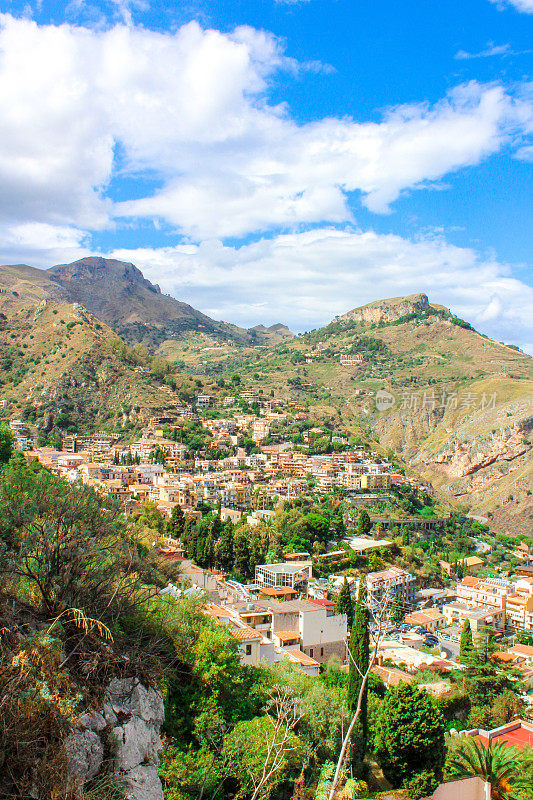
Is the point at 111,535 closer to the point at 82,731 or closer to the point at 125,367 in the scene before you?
the point at 82,731

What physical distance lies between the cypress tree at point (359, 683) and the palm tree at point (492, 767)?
2.08m

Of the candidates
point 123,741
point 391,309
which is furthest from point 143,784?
point 391,309

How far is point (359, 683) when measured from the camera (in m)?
15.1

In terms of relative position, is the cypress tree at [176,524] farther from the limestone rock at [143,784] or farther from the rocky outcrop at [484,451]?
the rocky outcrop at [484,451]

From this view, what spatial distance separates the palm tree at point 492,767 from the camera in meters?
12.6

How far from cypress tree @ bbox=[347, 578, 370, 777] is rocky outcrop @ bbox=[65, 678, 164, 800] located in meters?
5.97

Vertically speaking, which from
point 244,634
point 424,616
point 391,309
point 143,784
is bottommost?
point 424,616

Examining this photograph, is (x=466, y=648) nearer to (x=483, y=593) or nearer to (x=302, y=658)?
(x=302, y=658)

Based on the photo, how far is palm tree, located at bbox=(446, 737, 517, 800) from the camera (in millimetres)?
12602

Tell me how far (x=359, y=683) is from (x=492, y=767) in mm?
3526

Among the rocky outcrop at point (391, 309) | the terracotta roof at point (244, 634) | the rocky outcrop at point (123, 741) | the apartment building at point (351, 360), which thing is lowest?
the terracotta roof at point (244, 634)

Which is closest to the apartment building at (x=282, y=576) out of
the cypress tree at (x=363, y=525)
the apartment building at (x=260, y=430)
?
the cypress tree at (x=363, y=525)

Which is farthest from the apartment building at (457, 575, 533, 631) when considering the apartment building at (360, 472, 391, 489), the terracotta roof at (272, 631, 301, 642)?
the terracotta roof at (272, 631, 301, 642)

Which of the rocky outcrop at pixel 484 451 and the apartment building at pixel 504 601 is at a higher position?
the rocky outcrop at pixel 484 451
